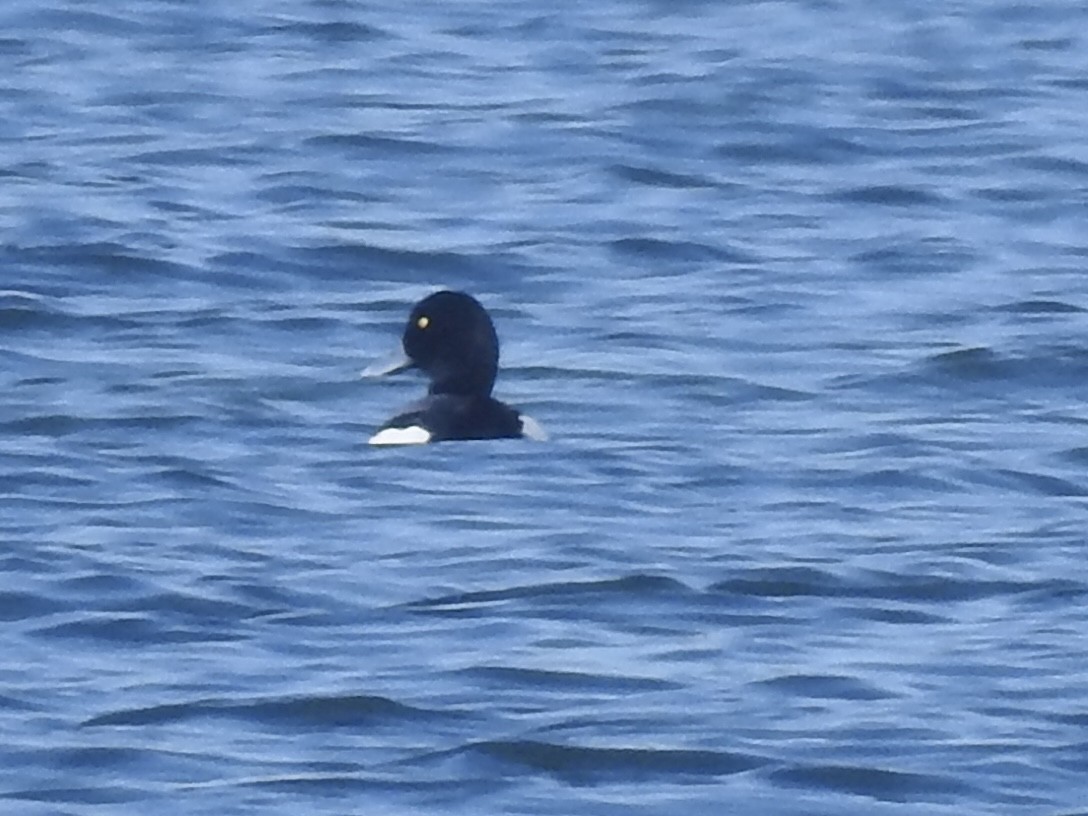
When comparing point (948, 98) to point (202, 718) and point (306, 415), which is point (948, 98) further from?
point (202, 718)

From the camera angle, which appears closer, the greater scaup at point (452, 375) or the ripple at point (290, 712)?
the ripple at point (290, 712)

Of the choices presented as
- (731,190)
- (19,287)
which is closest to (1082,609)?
(19,287)

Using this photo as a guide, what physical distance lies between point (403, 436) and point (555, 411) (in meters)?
0.88

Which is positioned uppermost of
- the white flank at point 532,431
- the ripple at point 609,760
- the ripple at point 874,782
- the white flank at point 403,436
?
the ripple at point 609,760

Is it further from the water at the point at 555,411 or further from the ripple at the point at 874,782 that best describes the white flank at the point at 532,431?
the ripple at the point at 874,782

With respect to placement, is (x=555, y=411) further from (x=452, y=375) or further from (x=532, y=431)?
(x=532, y=431)

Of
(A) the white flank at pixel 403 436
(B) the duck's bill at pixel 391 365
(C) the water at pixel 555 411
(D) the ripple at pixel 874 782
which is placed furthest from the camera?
(B) the duck's bill at pixel 391 365

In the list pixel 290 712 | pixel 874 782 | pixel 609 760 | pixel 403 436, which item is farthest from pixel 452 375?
pixel 874 782

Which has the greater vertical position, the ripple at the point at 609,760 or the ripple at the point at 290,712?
the ripple at the point at 290,712

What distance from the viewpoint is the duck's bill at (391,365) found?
13.4 metres

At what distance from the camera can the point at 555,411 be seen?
13.4 m

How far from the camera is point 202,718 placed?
9.33 metres

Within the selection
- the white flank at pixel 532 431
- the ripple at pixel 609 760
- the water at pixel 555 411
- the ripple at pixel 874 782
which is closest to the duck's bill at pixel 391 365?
the water at pixel 555 411

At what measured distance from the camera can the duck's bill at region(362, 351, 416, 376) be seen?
44.1 feet
